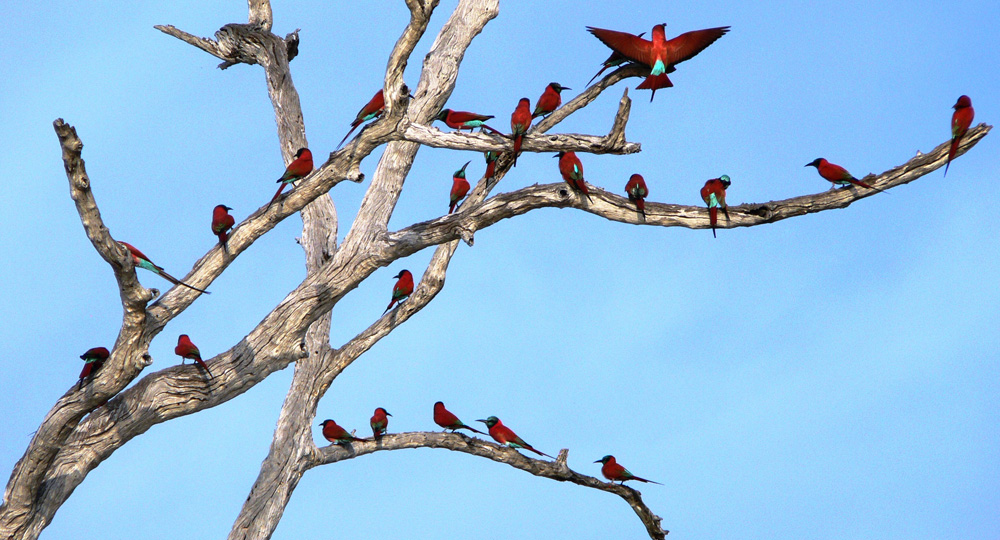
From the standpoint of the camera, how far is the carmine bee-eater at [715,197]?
252 inches

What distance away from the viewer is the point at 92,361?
617 cm

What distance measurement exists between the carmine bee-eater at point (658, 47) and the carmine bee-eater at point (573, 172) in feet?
3.40

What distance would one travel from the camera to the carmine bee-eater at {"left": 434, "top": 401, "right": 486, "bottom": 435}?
795 centimetres

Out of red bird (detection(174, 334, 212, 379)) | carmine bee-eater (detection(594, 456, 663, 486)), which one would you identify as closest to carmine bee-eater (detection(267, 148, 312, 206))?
red bird (detection(174, 334, 212, 379))

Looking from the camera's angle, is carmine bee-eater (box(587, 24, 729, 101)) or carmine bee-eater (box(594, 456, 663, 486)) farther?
carmine bee-eater (box(594, 456, 663, 486))

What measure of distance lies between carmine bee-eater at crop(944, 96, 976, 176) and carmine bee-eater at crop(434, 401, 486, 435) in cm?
444

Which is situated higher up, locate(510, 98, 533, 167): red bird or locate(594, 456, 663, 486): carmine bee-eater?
locate(510, 98, 533, 167): red bird

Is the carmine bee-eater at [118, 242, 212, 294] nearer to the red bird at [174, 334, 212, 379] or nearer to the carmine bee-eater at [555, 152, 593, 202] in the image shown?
the red bird at [174, 334, 212, 379]

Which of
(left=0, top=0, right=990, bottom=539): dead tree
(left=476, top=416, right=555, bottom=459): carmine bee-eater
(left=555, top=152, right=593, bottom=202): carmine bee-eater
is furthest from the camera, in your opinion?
(left=476, top=416, right=555, bottom=459): carmine bee-eater

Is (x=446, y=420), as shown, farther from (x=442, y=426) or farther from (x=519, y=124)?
(x=519, y=124)

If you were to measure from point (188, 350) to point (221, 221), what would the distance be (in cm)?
100

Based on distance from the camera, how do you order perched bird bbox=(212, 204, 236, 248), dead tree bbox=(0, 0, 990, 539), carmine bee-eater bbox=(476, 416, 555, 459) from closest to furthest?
dead tree bbox=(0, 0, 990, 539)
perched bird bbox=(212, 204, 236, 248)
carmine bee-eater bbox=(476, 416, 555, 459)

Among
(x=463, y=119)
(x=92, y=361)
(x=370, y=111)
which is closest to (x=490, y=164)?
(x=463, y=119)

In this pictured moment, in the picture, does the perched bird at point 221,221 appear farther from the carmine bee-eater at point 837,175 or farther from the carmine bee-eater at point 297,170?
the carmine bee-eater at point 837,175
